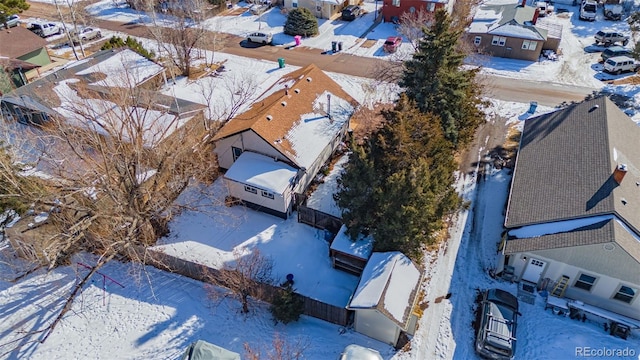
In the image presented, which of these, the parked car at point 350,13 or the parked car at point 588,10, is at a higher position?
the parked car at point 350,13

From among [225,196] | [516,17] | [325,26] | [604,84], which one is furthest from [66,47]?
[604,84]

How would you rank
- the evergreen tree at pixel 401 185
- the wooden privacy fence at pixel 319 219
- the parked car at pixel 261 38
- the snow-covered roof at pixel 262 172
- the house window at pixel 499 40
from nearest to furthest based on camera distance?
the evergreen tree at pixel 401 185, the wooden privacy fence at pixel 319 219, the snow-covered roof at pixel 262 172, the house window at pixel 499 40, the parked car at pixel 261 38

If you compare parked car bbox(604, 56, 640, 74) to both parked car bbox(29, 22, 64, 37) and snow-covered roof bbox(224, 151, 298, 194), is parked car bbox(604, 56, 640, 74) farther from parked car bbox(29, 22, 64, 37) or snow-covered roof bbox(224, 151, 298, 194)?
parked car bbox(29, 22, 64, 37)

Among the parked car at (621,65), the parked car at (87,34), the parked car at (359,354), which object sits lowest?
the parked car at (359,354)

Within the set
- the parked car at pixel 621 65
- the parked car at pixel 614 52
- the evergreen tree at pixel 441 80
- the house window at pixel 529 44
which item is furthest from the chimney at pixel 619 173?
the parked car at pixel 614 52

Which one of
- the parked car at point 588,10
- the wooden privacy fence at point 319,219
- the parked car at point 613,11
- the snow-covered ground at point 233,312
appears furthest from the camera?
the parked car at point 588,10

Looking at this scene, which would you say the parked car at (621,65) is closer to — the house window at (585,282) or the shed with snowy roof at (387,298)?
the house window at (585,282)

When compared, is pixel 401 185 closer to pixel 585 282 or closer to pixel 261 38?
pixel 585 282

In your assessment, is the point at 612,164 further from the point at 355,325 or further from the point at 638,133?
the point at 355,325
